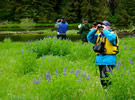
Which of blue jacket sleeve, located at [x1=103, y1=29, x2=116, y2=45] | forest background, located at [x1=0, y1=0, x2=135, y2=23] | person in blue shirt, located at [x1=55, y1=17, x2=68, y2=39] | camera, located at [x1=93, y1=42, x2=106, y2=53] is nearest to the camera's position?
blue jacket sleeve, located at [x1=103, y1=29, x2=116, y2=45]

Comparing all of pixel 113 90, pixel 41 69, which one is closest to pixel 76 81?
pixel 113 90

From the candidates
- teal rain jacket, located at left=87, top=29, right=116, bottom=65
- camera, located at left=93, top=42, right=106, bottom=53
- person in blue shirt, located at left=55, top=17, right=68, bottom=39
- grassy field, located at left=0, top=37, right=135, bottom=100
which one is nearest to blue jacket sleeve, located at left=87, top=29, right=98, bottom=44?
teal rain jacket, located at left=87, top=29, right=116, bottom=65

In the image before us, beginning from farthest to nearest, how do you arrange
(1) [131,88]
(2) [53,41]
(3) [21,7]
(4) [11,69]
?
1. (3) [21,7]
2. (2) [53,41]
3. (4) [11,69]
4. (1) [131,88]

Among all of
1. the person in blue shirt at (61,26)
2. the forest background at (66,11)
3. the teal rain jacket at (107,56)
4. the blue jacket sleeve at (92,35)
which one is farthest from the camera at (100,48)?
the forest background at (66,11)

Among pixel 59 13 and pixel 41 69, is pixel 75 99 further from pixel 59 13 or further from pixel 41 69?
pixel 59 13

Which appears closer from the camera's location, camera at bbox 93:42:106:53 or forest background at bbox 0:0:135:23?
camera at bbox 93:42:106:53

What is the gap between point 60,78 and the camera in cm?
A: 439

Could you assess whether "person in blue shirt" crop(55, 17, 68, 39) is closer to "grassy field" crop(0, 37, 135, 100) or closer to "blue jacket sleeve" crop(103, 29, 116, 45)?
"grassy field" crop(0, 37, 135, 100)

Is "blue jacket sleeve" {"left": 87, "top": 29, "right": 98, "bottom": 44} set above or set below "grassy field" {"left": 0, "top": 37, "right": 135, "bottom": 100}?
above

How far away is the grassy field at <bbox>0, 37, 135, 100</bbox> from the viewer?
416 centimetres

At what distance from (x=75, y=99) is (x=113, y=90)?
0.75 meters

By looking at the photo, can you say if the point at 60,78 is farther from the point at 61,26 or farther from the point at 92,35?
the point at 61,26

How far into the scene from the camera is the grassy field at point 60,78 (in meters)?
4.16

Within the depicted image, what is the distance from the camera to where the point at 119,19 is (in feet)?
213
